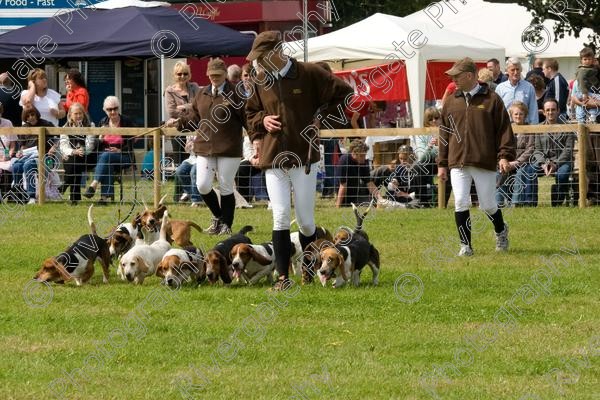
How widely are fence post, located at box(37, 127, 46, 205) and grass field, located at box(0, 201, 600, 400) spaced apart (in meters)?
5.65

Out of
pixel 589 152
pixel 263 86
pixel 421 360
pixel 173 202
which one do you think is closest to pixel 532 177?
pixel 589 152

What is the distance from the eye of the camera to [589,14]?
36.1 feet

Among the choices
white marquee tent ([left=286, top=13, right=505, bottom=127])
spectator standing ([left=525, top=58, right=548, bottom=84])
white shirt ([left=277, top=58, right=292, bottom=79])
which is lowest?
white shirt ([left=277, top=58, right=292, bottom=79])

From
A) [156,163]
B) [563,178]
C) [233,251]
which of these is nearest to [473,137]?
[233,251]

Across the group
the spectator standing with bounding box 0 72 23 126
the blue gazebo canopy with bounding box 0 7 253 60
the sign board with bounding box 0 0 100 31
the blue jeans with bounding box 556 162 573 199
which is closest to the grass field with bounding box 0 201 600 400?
the blue jeans with bounding box 556 162 573 199

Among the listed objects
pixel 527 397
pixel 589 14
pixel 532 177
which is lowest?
pixel 527 397

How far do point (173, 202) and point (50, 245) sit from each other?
5.12 meters

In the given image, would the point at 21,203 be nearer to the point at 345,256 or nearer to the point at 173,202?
the point at 173,202

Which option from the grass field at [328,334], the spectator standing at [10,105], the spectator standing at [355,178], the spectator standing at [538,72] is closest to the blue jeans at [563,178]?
the spectator standing at [538,72]

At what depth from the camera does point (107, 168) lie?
1988cm

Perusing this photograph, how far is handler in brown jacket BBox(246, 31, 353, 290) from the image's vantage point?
36.1 ft

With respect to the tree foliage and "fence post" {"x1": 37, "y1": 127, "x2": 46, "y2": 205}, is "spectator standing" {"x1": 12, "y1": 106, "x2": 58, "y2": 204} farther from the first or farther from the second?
the tree foliage

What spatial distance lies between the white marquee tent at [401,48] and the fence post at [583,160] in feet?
16.5

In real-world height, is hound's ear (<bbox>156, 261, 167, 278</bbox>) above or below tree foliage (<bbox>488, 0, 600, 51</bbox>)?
below
